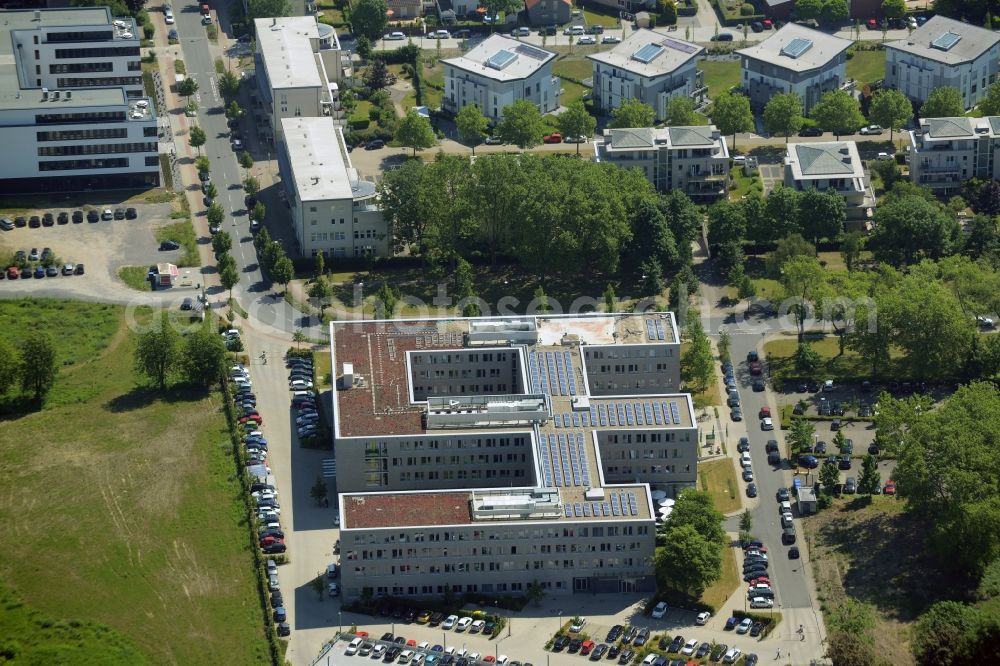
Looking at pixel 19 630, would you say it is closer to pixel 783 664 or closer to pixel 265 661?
pixel 265 661

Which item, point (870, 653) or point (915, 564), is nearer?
point (870, 653)

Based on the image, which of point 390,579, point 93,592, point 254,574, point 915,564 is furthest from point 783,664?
point 93,592

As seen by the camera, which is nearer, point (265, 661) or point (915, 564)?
point (265, 661)

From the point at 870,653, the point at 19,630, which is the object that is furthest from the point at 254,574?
the point at 870,653

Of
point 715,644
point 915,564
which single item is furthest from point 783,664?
point 915,564

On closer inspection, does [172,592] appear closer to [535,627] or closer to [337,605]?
[337,605]
